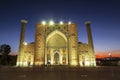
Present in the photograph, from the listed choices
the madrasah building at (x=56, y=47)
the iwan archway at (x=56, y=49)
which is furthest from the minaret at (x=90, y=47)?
the iwan archway at (x=56, y=49)

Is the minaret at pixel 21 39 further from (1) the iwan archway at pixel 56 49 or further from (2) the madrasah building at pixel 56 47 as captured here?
(1) the iwan archway at pixel 56 49

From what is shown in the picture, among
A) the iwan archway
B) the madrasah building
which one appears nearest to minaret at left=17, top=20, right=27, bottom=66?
the madrasah building

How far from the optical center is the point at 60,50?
32062 mm

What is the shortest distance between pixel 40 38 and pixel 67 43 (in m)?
7.07

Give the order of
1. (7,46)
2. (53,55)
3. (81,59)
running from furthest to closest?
(7,46)
(53,55)
(81,59)

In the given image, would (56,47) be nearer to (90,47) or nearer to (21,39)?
(90,47)

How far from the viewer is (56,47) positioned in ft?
106

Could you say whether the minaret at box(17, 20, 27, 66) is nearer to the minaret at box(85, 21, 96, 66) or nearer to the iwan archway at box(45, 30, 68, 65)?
the iwan archway at box(45, 30, 68, 65)

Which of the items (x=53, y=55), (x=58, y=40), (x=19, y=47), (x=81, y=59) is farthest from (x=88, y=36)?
(x=19, y=47)

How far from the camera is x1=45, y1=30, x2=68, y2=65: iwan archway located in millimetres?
31625

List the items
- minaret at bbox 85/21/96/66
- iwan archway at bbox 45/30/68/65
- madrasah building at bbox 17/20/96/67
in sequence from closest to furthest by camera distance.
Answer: minaret at bbox 85/21/96/66
madrasah building at bbox 17/20/96/67
iwan archway at bbox 45/30/68/65

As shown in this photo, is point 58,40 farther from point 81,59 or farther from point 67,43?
point 81,59

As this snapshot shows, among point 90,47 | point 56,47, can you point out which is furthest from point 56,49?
point 90,47

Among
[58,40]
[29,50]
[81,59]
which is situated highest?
[58,40]
